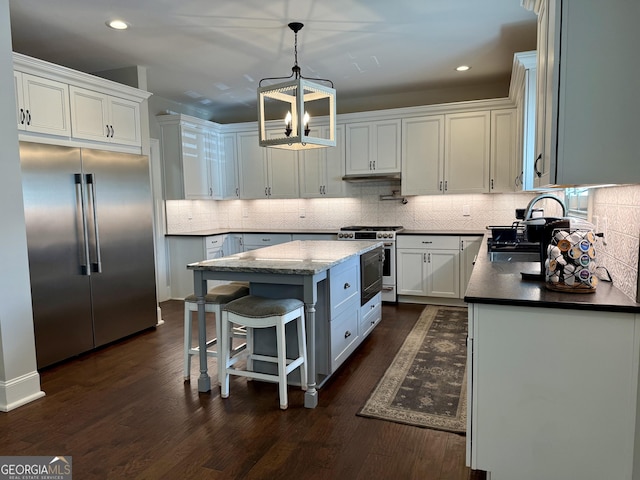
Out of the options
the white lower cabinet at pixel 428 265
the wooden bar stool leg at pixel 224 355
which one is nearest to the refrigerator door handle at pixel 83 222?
the wooden bar stool leg at pixel 224 355

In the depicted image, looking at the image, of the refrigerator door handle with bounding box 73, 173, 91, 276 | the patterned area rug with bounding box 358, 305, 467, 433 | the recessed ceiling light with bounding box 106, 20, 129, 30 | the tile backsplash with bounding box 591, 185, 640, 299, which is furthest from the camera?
A: the refrigerator door handle with bounding box 73, 173, 91, 276

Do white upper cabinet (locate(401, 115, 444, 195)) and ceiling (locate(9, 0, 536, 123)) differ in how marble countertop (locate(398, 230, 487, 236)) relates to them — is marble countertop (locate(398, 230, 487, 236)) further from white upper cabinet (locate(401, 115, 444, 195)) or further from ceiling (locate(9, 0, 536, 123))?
ceiling (locate(9, 0, 536, 123))

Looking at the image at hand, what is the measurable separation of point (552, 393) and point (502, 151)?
383cm

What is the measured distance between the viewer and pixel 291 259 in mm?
3021

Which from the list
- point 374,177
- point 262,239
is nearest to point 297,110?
point 374,177

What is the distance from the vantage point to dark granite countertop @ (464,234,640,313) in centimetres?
162

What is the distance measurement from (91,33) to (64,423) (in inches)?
117

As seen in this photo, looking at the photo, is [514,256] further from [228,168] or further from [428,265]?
[228,168]

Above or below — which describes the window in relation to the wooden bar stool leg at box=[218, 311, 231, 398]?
above

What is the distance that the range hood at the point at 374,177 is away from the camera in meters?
5.50

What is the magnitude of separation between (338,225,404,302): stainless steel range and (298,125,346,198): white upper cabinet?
694 millimetres

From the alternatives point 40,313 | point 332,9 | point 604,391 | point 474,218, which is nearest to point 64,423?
point 40,313

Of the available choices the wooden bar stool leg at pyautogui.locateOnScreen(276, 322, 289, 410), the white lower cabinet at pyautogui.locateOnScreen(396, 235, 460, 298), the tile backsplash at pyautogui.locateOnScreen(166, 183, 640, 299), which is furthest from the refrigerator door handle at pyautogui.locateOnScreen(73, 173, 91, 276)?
the white lower cabinet at pyautogui.locateOnScreen(396, 235, 460, 298)

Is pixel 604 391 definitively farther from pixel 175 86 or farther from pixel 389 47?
pixel 175 86
